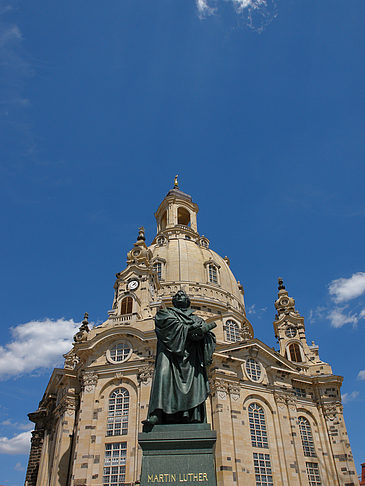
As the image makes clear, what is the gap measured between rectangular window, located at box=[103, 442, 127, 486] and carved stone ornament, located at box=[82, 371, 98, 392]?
4.86 meters

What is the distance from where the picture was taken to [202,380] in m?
8.84

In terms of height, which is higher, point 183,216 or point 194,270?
point 183,216

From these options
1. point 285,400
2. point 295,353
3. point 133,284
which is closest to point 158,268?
point 133,284

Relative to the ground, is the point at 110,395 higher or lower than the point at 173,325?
higher

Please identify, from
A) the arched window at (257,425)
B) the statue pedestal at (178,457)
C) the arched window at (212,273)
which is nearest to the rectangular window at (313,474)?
the arched window at (257,425)

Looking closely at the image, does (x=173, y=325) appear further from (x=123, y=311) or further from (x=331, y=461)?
(x=331, y=461)

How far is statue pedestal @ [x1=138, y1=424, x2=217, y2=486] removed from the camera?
7.43 meters

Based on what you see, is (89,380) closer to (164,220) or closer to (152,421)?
(152,421)

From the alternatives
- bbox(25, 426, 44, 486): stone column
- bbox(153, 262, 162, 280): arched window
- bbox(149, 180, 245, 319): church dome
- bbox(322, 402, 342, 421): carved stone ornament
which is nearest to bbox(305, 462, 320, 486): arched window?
bbox(322, 402, 342, 421): carved stone ornament

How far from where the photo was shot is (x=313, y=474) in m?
36.0

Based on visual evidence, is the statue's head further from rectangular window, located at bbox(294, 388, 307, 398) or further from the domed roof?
the domed roof

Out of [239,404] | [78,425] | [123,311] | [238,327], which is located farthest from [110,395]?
[238,327]

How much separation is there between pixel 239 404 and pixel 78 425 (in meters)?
13.5

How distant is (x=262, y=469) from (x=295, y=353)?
1766 centimetres
